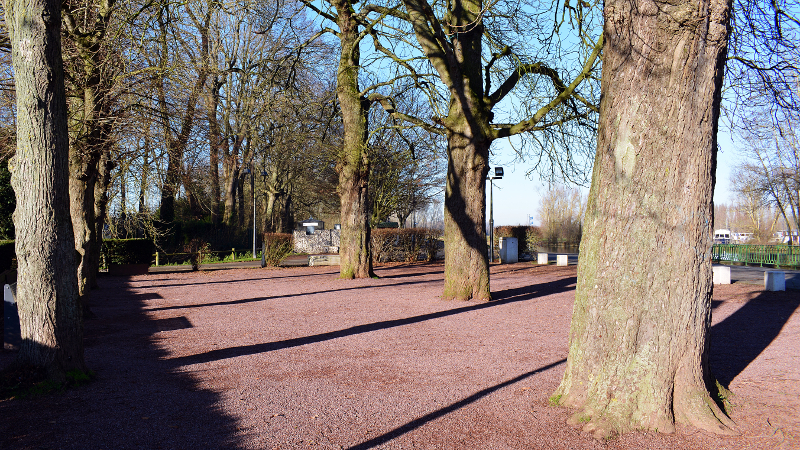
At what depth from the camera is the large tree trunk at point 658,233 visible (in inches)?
171

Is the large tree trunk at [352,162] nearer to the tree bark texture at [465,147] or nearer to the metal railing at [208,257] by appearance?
the tree bark texture at [465,147]

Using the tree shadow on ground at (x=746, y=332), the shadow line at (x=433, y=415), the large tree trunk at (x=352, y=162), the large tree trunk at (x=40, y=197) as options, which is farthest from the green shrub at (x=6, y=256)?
the tree shadow on ground at (x=746, y=332)

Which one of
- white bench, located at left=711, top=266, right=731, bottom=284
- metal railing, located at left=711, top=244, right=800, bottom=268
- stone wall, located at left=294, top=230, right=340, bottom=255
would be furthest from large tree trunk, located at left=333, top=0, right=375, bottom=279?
metal railing, located at left=711, top=244, right=800, bottom=268

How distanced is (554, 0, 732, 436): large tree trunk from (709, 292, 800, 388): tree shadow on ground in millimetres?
1595

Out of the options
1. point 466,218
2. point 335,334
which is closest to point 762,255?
point 466,218

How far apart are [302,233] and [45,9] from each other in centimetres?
3119

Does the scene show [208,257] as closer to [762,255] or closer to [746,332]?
[746,332]

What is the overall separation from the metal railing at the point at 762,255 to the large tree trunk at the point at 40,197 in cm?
2984

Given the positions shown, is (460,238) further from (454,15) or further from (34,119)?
(34,119)

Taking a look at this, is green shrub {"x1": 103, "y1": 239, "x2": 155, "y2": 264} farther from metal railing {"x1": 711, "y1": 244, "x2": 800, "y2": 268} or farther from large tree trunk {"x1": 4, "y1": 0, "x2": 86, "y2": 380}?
metal railing {"x1": 711, "y1": 244, "x2": 800, "y2": 268}

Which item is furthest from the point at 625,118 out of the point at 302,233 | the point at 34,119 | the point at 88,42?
the point at 302,233

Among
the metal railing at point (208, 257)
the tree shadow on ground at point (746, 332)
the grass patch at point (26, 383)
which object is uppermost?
the metal railing at point (208, 257)

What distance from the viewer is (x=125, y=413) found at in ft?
15.7

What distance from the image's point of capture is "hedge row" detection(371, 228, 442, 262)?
1034 inches
